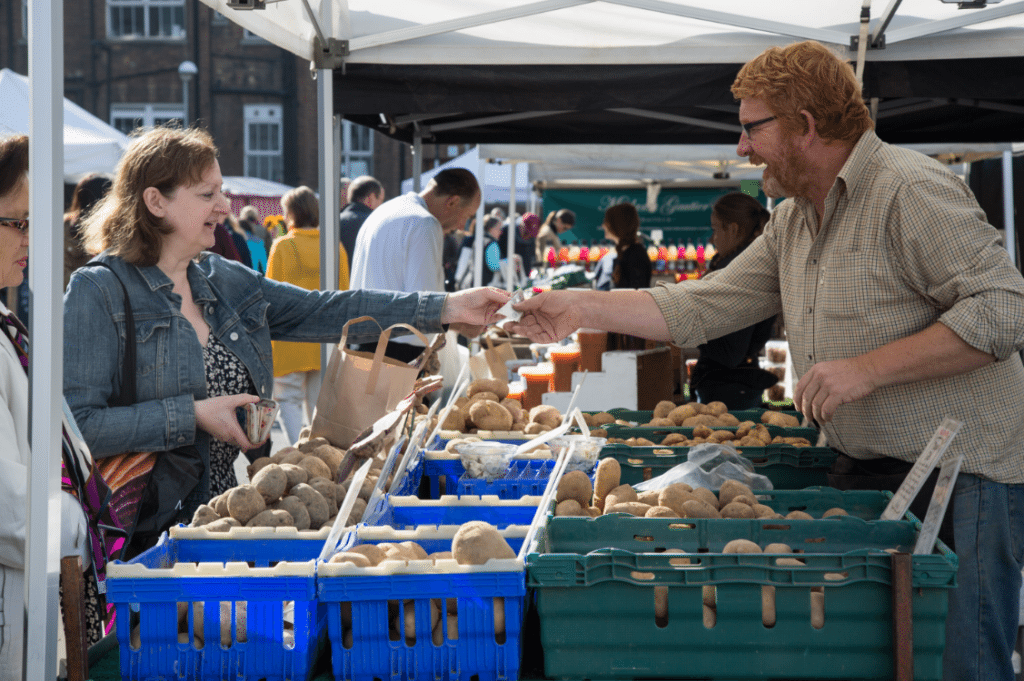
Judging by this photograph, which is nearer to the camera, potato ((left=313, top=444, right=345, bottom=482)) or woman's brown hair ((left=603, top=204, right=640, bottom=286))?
potato ((left=313, top=444, right=345, bottom=482))

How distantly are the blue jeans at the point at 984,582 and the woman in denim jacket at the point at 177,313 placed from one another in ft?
4.56

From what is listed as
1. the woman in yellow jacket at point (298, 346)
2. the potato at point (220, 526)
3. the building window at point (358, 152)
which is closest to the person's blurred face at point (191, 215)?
the potato at point (220, 526)

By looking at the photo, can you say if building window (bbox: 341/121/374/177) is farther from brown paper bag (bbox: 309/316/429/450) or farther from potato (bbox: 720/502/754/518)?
potato (bbox: 720/502/754/518)

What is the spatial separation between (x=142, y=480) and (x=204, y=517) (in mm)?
529

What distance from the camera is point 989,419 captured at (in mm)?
2127

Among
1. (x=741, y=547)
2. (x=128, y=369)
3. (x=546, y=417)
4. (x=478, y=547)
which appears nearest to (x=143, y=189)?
(x=128, y=369)

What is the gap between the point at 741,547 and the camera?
5.77 ft

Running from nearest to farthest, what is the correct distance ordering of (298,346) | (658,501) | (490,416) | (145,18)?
(658,501) → (490,416) → (298,346) → (145,18)

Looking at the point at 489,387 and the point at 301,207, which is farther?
the point at 301,207

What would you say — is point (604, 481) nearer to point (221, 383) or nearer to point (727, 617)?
point (727, 617)

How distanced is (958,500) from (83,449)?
1929mm

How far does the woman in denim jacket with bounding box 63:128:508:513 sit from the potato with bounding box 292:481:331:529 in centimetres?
46

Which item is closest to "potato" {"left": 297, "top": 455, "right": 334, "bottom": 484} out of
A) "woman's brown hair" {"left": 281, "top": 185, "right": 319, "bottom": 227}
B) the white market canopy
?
"woman's brown hair" {"left": 281, "top": 185, "right": 319, "bottom": 227}

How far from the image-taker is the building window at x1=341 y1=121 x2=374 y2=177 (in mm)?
26625
